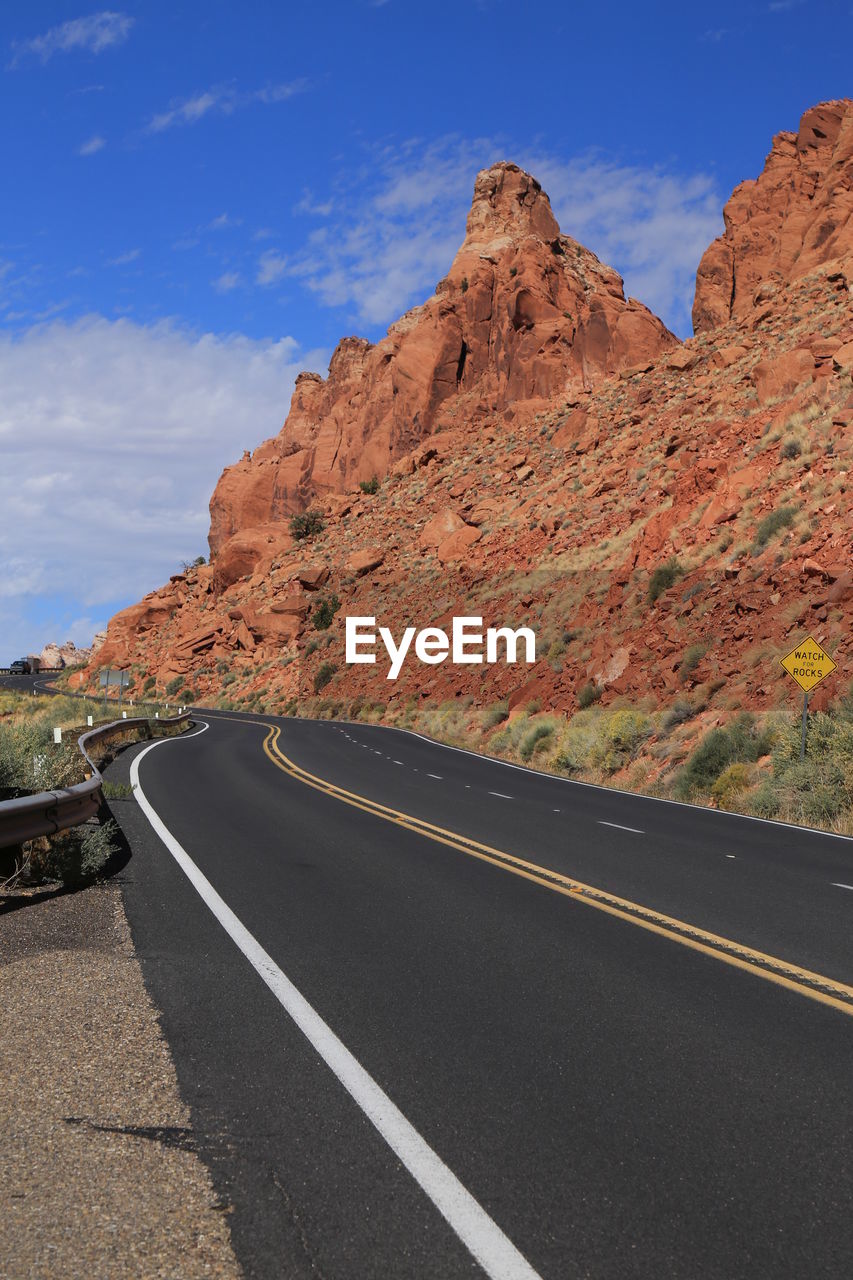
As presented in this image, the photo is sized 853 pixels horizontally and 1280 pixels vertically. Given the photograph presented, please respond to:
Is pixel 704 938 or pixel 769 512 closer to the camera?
pixel 704 938

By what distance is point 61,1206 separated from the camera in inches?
135

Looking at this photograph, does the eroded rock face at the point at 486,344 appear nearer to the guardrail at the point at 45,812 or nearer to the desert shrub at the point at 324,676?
the desert shrub at the point at 324,676

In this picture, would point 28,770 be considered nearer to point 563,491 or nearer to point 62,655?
point 563,491

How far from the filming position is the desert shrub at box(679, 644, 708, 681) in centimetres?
2634

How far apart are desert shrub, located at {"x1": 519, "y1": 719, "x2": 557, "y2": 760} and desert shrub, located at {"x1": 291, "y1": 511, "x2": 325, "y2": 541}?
2151 inches

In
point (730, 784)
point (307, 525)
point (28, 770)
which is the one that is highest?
point (307, 525)

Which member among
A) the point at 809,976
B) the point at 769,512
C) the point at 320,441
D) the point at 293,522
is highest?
the point at 320,441

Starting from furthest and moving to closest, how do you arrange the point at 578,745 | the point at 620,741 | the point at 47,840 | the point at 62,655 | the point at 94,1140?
the point at 62,655 < the point at 578,745 < the point at 620,741 < the point at 47,840 < the point at 94,1140

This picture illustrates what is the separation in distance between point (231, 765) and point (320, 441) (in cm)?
7224

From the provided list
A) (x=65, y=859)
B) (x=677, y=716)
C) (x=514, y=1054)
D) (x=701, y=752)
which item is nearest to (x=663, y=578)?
(x=677, y=716)

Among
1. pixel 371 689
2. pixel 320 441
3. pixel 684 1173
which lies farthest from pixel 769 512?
pixel 320 441

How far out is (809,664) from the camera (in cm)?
1845

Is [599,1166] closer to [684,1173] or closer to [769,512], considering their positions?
[684,1173]

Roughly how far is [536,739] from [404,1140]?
2567 centimetres
